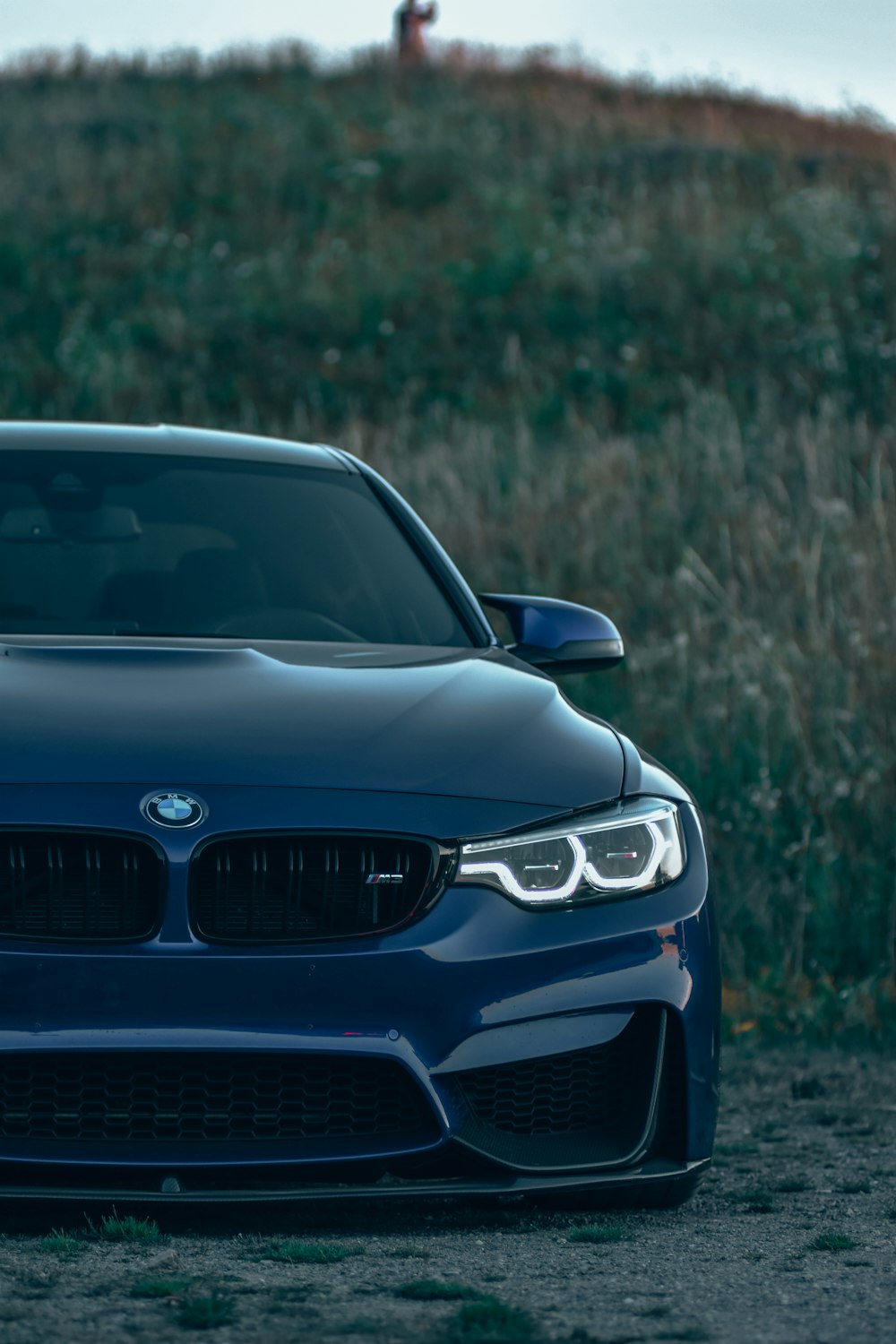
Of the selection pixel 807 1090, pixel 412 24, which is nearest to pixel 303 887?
pixel 807 1090

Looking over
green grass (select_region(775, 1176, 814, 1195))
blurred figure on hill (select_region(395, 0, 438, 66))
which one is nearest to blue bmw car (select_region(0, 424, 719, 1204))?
green grass (select_region(775, 1176, 814, 1195))

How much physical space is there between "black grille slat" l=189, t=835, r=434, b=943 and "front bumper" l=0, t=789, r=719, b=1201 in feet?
0.14

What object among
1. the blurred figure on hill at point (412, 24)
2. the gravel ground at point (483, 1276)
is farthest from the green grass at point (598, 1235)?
the blurred figure on hill at point (412, 24)

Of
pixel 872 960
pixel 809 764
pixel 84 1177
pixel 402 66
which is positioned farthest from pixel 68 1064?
pixel 402 66

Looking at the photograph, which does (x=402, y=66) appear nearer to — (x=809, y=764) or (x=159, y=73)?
(x=159, y=73)

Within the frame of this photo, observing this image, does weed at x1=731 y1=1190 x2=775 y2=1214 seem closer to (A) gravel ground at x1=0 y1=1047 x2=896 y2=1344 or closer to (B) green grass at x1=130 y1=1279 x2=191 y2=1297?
(A) gravel ground at x1=0 y1=1047 x2=896 y2=1344

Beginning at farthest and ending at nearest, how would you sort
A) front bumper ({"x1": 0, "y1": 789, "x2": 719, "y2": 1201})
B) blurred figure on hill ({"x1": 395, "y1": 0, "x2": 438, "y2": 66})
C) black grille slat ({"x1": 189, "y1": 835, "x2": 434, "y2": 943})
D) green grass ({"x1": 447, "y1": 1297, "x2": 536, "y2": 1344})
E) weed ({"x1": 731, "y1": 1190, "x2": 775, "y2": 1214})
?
blurred figure on hill ({"x1": 395, "y1": 0, "x2": 438, "y2": 66}), weed ({"x1": 731, "y1": 1190, "x2": 775, "y2": 1214}), black grille slat ({"x1": 189, "y1": 835, "x2": 434, "y2": 943}), front bumper ({"x1": 0, "y1": 789, "x2": 719, "y2": 1201}), green grass ({"x1": 447, "y1": 1297, "x2": 536, "y2": 1344})

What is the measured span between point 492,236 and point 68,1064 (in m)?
15.6

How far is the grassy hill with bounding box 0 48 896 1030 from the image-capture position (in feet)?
23.1

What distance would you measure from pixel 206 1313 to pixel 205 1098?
0.43m

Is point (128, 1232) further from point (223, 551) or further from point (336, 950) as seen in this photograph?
point (223, 551)

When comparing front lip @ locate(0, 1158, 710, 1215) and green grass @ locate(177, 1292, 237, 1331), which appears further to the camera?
front lip @ locate(0, 1158, 710, 1215)

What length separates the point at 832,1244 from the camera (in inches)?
127

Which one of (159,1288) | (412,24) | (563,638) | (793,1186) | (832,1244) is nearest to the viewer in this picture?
(159,1288)
